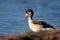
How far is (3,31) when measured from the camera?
1686cm

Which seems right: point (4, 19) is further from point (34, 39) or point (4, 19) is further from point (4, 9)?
point (34, 39)

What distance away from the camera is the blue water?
1792 cm

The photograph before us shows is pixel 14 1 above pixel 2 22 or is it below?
above

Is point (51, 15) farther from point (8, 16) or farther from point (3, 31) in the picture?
point (3, 31)

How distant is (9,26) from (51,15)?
13.8 feet

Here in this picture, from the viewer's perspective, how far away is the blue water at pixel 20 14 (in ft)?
58.8

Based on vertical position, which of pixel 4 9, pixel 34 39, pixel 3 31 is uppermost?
pixel 4 9

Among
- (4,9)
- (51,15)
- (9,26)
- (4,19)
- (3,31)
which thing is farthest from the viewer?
(4,9)

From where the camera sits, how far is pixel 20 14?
21719 millimetres

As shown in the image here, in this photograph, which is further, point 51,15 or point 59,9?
point 59,9

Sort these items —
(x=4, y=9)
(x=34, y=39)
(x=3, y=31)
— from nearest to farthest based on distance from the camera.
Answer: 1. (x=34, y=39)
2. (x=3, y=31)
3. (x=4, y=9)

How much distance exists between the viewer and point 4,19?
20281 millimetres

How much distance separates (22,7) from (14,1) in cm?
296

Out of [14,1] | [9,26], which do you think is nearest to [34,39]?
[9,26]
